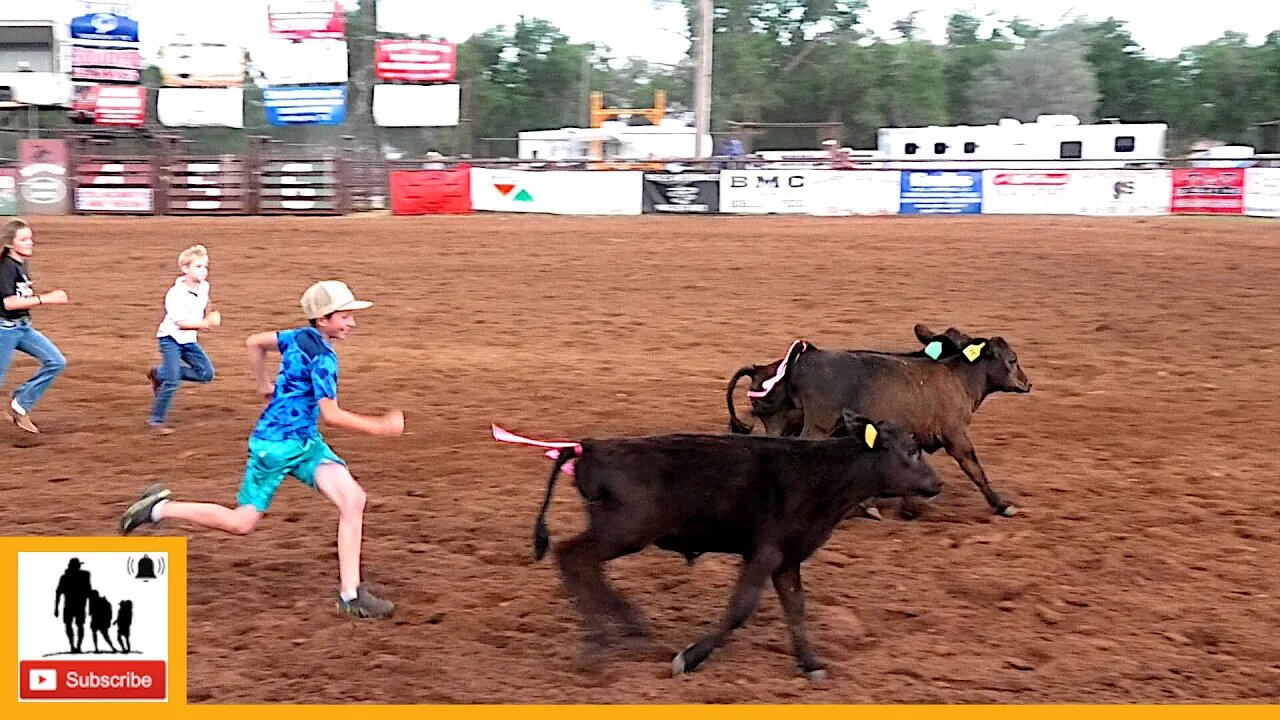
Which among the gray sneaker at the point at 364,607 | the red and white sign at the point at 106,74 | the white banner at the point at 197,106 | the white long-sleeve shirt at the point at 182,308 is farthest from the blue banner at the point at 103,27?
the gray sneaker at the point at 364,607

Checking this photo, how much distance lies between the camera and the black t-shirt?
371 inches

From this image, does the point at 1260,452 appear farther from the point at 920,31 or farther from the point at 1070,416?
the point at 920,31

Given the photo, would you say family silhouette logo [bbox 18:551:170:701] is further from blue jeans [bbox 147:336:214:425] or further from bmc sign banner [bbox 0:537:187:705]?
blue jeans [bbox 147:336:214:425]

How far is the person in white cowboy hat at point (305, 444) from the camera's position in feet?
19.1

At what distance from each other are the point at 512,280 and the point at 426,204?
11042mm

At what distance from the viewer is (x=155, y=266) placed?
765 inches

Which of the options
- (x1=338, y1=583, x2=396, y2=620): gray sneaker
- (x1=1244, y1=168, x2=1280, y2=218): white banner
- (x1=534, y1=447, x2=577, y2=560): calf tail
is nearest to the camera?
(x1=534, y1=447, x2=577, y2=560): calf tail

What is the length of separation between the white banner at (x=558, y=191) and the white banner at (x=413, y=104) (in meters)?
7.15

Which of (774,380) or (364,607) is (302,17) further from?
(364,607)

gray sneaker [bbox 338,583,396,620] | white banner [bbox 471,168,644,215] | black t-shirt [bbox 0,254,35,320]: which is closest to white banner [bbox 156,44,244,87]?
white banner [bbox 471,168,644,215]

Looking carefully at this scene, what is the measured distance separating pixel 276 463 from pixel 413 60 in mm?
30360

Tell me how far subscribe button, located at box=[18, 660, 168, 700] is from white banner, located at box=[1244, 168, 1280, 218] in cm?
2473

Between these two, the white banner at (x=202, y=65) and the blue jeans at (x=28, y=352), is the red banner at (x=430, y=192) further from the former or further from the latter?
the blue jeans at (x=28, y=352)

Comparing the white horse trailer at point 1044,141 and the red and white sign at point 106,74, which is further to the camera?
the white horse trailer at point 1044,141
